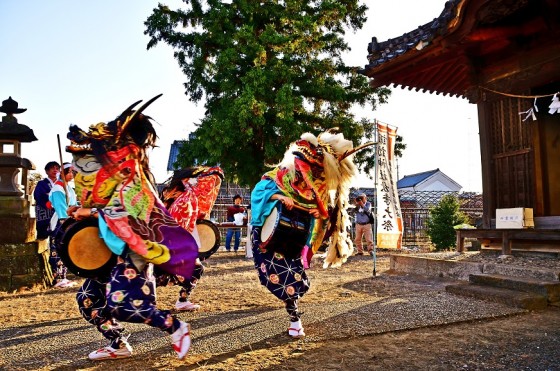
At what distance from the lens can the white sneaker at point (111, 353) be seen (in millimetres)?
3227

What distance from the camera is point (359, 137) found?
15117mm

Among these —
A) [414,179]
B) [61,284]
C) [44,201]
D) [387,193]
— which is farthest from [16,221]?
[414,179]

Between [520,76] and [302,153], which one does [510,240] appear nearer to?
[520,76]

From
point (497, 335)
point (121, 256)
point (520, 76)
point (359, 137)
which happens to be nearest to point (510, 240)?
point (520, 76)

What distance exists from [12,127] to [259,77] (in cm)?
711

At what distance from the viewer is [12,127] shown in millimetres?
7504

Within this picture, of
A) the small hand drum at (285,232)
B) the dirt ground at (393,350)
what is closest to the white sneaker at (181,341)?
the dirt ground at (393,350)

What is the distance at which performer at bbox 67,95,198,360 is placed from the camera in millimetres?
2990

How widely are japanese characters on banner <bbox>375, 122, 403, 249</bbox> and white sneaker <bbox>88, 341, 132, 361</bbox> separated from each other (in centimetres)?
618

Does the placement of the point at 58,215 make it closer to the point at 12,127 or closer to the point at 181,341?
the point at 12,127

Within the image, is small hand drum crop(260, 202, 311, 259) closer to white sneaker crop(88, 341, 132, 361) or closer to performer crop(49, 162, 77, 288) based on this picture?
white sneaker crop(88, 341, 132, 361)

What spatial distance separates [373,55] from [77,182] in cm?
617

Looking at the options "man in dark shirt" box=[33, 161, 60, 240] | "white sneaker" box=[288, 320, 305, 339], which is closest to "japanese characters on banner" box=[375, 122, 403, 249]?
"white sneaker" box=[288, 320, 305, 339]

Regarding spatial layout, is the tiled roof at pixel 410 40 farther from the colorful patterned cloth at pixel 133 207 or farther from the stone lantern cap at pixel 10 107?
the stone lantern cap at pixel 10 107
